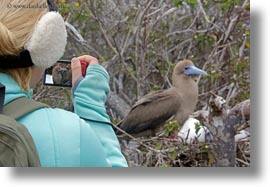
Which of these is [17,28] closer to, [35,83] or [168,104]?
[35,83]

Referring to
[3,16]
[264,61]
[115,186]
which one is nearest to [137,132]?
[115,186]

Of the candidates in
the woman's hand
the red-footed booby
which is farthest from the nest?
the woman's hand

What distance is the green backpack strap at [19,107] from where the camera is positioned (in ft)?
3.04

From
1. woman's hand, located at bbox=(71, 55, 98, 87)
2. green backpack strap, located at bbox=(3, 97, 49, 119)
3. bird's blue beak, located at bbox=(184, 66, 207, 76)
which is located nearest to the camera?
green backpack strap, located at bbox=(3, 97, 49, 119)

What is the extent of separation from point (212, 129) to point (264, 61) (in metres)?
0.23

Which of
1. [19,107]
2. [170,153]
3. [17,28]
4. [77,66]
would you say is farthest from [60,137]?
[170,153]

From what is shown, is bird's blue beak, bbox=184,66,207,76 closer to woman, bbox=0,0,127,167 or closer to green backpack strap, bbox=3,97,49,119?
woman, bbox=0,0,127,167

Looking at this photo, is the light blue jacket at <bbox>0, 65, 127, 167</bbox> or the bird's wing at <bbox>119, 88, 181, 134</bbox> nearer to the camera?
the light blue jacket at <bbox>0, 65, 127, 167</bbox>

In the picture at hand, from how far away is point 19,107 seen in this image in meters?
0.93

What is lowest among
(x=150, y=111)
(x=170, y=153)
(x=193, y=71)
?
(x=170, y=153)

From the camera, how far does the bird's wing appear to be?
159 centimetres

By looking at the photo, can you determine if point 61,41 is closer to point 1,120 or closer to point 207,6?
point 1,120

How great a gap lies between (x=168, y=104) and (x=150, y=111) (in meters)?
0.06

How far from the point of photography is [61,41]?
111cm
